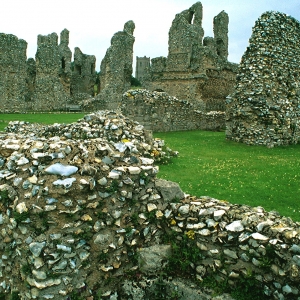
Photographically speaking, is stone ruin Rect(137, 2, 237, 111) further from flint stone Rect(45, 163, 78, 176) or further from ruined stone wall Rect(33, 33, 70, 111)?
flint stone Rect(45, 163, 78, 176)

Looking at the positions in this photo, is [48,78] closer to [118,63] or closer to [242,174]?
[118,63]

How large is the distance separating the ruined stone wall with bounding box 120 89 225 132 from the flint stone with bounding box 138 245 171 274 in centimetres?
1339

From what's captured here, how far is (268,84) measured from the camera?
13859mm

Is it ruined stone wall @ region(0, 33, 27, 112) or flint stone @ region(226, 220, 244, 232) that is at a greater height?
ruined stone wall @ region(0, 33, 27, 112)

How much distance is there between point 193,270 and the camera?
456 centimetres

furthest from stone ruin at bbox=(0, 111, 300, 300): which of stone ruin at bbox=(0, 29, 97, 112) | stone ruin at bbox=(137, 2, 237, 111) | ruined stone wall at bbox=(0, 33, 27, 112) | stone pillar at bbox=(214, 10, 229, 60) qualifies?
stone pillar at bbox=(214, 10, 229, 60)

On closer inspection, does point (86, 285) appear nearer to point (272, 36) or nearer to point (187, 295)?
point (187, 295)

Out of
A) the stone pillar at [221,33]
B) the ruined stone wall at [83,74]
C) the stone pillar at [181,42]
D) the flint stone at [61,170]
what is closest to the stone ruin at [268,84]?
the flint stone at [61,170]

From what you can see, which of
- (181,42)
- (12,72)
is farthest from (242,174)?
(12,72)

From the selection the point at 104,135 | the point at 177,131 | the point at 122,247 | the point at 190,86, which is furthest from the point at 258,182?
the point at 190,86

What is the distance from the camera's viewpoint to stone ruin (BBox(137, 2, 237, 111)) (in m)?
29.2

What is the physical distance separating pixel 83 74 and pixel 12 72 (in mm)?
14918

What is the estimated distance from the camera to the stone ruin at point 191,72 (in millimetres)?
29186

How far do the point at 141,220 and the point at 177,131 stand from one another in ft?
48.5
